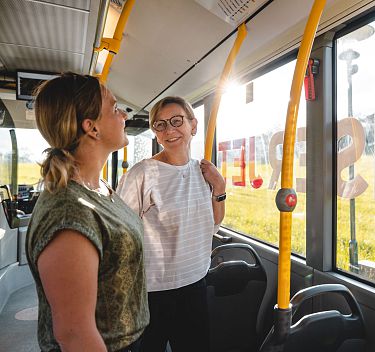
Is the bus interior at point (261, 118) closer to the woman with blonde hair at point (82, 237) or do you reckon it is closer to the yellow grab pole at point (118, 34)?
the yellow grab pole at point (118, 34)

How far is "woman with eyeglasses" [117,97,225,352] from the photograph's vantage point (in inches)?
57.3

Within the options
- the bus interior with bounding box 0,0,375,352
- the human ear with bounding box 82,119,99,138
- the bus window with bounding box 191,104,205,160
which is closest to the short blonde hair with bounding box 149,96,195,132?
the bus interior with bounding box 0,0,375,352

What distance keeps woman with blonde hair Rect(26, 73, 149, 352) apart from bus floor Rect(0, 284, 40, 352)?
7.24ft

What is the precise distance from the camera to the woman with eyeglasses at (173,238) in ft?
4.77

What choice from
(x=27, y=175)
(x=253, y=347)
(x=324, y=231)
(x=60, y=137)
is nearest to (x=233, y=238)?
(x=253, y=347)

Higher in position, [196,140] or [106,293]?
[196,140]

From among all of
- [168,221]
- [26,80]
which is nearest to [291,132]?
[168,221]

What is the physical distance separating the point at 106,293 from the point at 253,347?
1.73 meters

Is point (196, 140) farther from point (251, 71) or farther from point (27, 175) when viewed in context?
point (27, 175)

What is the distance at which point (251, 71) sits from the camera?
264 centimetres

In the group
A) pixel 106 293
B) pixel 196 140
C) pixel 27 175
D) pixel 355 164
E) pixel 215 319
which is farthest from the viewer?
pixel 27 175

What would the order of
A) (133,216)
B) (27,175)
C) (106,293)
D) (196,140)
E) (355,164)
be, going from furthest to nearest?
(27,175) < (196,140) < (355,164) < (133,216) < (106,293)

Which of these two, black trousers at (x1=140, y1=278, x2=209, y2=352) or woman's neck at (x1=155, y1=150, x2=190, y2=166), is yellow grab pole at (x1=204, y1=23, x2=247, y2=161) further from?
black trousers at (x1=140, y1=278, x2=209, y2=352)

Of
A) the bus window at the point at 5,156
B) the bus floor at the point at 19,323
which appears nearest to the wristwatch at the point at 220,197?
the bus floor at the point at 19,323
